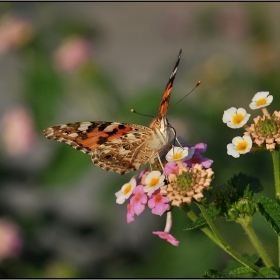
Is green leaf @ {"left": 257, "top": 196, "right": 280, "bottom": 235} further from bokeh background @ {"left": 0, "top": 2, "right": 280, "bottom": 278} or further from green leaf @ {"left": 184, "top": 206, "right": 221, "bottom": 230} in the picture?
bokeh background @ {"left": 0, "top": 2, "right": 280, "bottom": 278}

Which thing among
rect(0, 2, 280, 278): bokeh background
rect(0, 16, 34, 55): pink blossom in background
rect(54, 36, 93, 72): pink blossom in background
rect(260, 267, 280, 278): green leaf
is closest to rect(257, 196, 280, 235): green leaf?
rect(260, 267, 280, 278): green leaf

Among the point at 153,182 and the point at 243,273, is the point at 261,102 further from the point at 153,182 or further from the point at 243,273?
the point at 243,273

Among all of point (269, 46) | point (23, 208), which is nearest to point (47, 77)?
point (23, 208)

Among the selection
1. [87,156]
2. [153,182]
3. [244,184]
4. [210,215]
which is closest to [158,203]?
[153,182]

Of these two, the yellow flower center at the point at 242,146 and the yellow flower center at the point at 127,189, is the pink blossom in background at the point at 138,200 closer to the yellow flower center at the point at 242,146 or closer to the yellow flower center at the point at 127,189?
the yellow flower center at the point at 127,189

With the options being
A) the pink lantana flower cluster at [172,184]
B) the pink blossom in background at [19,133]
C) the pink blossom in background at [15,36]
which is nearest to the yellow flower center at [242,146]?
the pink lantana flower cluster at [172,184]
